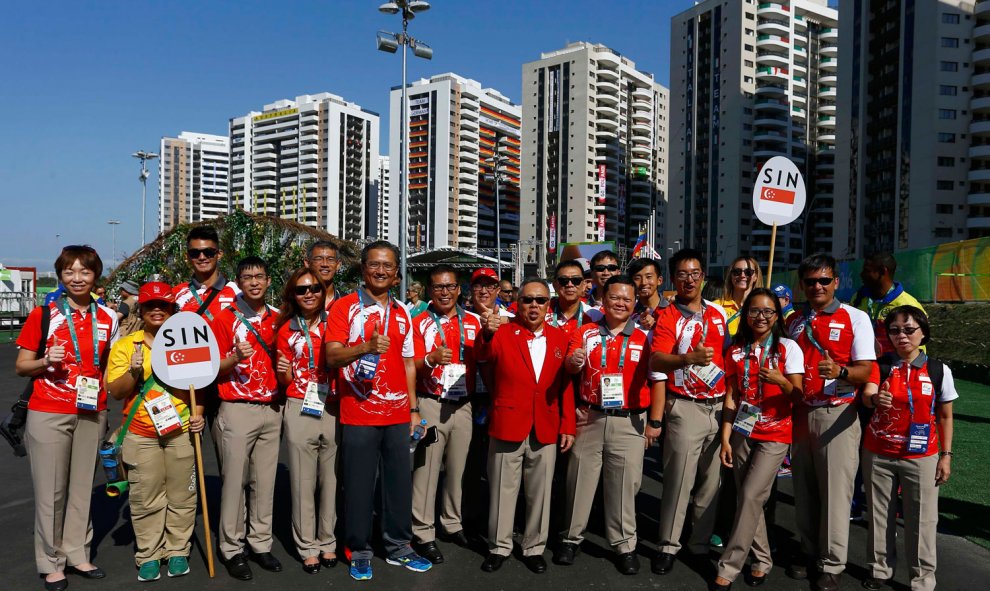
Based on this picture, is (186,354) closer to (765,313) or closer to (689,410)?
(689,410)

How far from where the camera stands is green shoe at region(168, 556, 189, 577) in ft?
14.3

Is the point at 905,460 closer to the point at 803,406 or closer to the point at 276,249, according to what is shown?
the point at 803,406

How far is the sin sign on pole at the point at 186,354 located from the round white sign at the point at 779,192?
4298 mm

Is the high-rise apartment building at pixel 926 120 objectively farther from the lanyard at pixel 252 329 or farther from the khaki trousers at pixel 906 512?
the lanyard at pixel 252 329

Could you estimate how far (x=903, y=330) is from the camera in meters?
4.24

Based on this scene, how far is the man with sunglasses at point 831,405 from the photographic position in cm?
424

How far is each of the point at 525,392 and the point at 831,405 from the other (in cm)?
193

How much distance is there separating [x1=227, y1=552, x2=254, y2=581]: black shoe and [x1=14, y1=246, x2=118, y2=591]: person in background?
80cm

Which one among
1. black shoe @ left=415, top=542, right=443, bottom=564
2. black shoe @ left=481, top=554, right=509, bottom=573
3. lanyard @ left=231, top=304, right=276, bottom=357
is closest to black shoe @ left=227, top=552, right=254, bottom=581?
black shoe @ left=415, top=542, right=443, bottom=564

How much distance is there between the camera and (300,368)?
448cm

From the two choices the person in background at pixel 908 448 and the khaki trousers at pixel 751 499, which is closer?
the person in background at pixel 908 448

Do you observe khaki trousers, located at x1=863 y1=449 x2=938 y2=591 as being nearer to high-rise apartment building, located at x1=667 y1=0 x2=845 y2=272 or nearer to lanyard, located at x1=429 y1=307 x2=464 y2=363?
lanyard, located at x1=429 y1=307 x2=464 y2=363

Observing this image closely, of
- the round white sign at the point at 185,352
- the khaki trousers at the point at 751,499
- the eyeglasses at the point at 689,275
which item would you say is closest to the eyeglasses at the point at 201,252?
the round white sign at the point at 185,352

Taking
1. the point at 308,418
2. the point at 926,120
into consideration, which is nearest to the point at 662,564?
the point at 308,418
